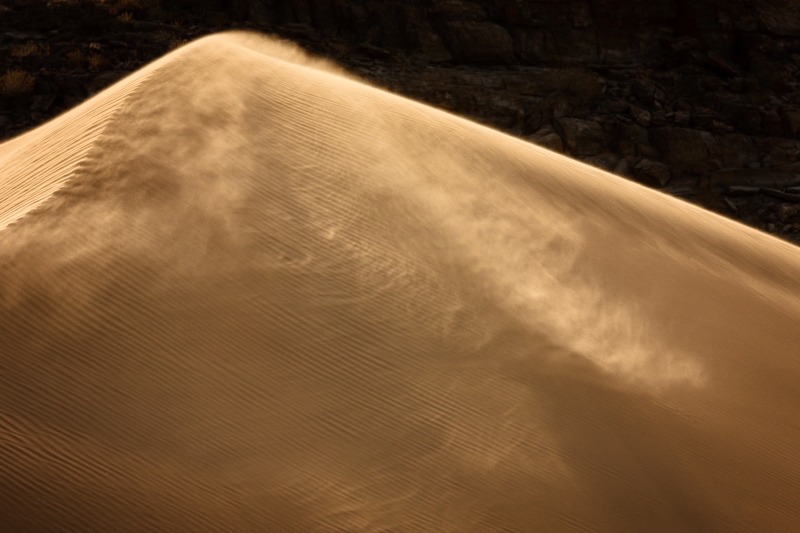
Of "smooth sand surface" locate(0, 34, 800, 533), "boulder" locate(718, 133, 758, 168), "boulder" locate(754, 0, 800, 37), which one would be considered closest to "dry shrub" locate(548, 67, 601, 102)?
"boulder" locate(718, 133, 758, 168)

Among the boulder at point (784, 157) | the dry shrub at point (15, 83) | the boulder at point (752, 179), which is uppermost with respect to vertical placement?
the dry shrub at point (15, 83)

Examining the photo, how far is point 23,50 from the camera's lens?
16.5 meters

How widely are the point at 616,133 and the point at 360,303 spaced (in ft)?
42.8

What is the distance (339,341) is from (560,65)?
640 inches

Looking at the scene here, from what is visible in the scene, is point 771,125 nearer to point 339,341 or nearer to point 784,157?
point 784,157

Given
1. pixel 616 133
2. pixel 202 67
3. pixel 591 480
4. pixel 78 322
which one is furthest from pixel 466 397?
pixel 616 133

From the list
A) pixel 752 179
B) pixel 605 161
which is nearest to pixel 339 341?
pixel 605 161

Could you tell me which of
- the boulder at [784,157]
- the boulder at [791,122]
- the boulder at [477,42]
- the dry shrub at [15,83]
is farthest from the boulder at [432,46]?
the dry shrub at [15,83]

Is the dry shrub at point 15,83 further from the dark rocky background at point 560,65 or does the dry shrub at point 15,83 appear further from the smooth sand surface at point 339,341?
the smooth sand surface at point 339,341

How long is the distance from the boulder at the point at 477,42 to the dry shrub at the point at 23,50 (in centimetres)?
888

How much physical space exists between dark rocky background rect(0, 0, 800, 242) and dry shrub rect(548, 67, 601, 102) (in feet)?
0.13

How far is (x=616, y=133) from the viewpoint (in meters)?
16.8

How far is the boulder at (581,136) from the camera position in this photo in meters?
16.1

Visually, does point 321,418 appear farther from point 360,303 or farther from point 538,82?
point 538,82
